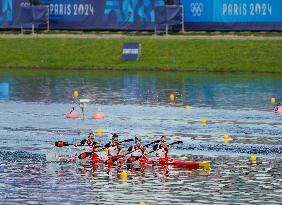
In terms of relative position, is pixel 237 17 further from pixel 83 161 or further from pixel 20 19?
pixel 83 161

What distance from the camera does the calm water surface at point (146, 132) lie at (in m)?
41.1

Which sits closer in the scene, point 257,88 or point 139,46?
point 257,88

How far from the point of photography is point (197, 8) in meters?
98.2

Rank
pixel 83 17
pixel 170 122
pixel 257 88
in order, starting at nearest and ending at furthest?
pixel 170 122 < pixel 257 88 < pixel 83 17

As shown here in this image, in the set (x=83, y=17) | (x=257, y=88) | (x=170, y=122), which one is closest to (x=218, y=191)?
(x=170, y=122)

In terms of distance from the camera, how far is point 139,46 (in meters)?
95.1

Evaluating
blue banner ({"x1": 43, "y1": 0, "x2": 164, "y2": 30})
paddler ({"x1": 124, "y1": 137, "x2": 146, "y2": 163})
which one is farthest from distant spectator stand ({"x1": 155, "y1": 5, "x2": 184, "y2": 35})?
paddler ({"x1": 124, "y1": 137, "x2": 146, "y2": 163})

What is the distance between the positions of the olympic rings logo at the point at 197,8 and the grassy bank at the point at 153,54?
3.15 m

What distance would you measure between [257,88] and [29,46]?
90.2 feet

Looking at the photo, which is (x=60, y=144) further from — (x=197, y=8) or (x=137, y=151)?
(x=197, y=8)

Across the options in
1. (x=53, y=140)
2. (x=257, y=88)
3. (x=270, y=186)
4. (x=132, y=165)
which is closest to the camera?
(x=270, y=186)

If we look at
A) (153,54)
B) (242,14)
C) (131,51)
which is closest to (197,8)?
(242,14)

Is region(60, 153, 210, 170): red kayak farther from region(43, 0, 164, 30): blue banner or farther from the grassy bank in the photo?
region(43, 0, 164, 30): blue banner

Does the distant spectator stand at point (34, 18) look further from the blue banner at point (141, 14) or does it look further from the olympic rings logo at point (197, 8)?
the olympic rings logo at point (197, 8)
